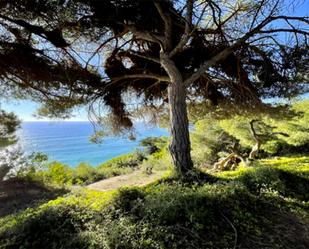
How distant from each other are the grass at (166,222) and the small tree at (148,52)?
1.53 metres

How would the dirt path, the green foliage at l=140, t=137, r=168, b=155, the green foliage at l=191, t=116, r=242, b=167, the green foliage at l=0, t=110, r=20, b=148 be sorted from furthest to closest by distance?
the green foliage at l=140, t=137, r=168, b=155 → the green foliage at l=191, t=116, r=242, b=167 → the dirt path → the green foliage at l=0, t=110, r=20, b=148

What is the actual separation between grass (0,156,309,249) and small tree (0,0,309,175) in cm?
153

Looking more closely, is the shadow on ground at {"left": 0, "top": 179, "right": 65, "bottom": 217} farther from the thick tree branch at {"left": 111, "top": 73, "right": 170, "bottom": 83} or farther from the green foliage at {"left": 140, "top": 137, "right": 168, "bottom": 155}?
the green foliage at {"left": 140, "top": 137, "right": 168, "bottom": 155}

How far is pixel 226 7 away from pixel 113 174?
1241cm

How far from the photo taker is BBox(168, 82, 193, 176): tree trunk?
5393mm

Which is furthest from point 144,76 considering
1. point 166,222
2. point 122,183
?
point 122,183

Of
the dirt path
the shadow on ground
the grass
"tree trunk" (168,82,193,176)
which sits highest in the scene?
"tree trunk" (168,82,193,176)

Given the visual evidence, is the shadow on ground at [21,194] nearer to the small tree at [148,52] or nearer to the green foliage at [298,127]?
the small tree at [148,52]

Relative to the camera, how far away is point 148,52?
20.4 ft

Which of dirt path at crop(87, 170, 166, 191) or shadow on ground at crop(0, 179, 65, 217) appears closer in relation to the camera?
shadow on ground at crop(0, 179, 65, 217)

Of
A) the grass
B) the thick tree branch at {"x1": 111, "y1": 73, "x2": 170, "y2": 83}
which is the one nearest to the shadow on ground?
the thick tree branch at {"x1": 111, "y1": 73, "x2": 170, "y2": 83}

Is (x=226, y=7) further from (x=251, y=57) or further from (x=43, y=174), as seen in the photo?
(x=43, y=174)

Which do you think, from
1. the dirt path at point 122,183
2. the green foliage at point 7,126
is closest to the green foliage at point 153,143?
the dirt path at point 122,183

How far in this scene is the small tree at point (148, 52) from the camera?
15.5 ft
